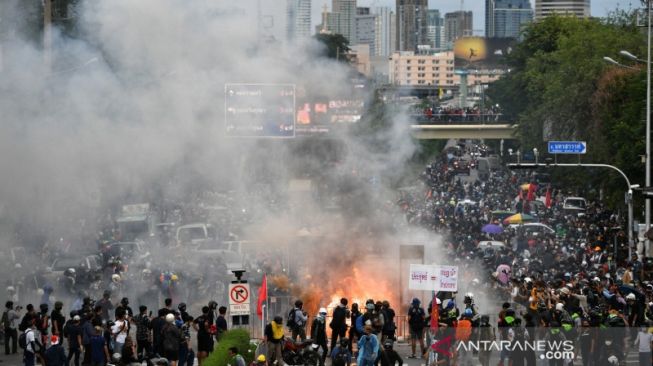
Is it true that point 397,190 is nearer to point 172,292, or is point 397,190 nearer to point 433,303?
point 172,292

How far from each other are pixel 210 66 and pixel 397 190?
45.6ft

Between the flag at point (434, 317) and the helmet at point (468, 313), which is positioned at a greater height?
the helmet at point (468, 313)

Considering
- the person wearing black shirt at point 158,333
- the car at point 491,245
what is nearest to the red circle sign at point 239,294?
the person wearing black shirt at point 158,333

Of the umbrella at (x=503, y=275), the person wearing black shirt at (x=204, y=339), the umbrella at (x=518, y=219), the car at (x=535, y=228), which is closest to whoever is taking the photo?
the person wearing black shirt at (x=204, y=339)

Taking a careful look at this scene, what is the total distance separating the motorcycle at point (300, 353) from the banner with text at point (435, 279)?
497cm

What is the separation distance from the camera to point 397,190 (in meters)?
55.1

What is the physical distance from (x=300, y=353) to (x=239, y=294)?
2.50 meters

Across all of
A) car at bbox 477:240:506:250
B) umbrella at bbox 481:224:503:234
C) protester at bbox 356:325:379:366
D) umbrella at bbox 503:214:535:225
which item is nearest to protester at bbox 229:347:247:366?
protester at bbox 356:325:379:366

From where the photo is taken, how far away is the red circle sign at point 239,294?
97.2ft

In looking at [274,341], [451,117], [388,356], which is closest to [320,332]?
[274,341]

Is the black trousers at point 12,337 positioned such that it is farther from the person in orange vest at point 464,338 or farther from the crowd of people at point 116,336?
the person in orange vest at point 464,338

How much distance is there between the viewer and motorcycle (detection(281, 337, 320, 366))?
27578 mm

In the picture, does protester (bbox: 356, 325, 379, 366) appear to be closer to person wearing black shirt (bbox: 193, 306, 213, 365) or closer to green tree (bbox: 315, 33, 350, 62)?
person wearing black shirt (bbox: 193, 306, 213, 365)

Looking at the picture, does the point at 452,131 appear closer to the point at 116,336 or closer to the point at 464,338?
the point at 464,338
